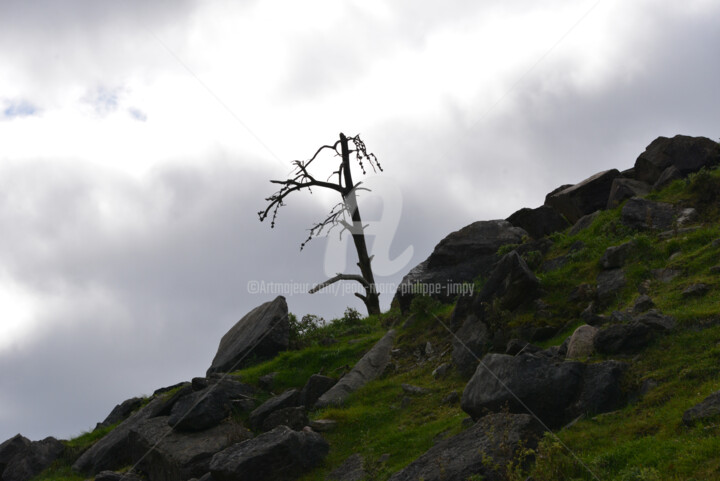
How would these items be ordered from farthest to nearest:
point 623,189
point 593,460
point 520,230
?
point 520,230
point 623,189
point 593,460

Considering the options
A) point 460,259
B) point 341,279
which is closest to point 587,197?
point 460,259

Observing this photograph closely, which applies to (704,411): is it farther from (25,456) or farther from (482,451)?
(25,456)

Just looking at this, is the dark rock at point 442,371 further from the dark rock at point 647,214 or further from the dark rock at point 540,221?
the dark rock at point 540,221

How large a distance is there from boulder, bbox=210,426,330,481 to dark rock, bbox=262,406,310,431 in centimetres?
159

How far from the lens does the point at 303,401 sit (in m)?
18.8

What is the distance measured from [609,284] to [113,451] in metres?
16.7

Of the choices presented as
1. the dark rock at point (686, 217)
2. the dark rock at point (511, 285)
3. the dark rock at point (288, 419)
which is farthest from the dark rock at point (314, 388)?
the dark rock at point (686, 217)

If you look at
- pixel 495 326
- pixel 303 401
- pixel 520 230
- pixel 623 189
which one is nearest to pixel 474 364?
pixel 495 326

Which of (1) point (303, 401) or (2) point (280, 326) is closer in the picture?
(1) point (303, 401)

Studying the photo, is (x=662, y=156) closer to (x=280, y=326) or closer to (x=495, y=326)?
(x=495, y=326)

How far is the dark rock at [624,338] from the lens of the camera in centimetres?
1253

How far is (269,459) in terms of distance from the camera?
14031mm

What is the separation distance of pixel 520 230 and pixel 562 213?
2.62m

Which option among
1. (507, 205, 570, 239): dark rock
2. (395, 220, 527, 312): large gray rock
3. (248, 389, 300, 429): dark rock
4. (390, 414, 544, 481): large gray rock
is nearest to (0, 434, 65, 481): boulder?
(248, 389, 300, 429): dark rock
